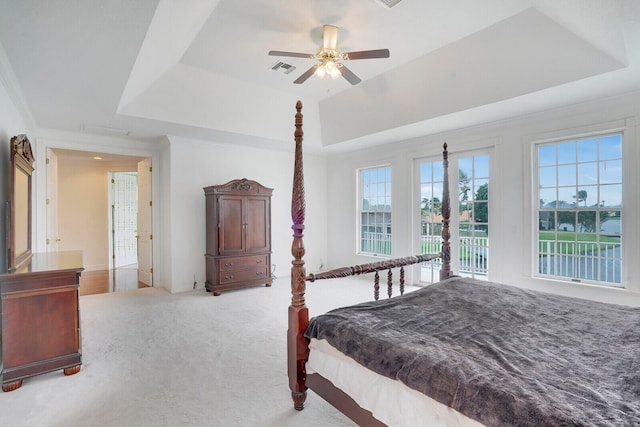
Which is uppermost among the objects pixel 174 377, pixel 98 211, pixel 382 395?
pixel 98 211

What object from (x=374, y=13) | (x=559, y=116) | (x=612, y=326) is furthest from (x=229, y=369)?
(x=559, y=116)

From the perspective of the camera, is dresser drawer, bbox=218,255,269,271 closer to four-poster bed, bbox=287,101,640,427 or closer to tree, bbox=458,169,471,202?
four-poster bed, bbox=287,101,640,427

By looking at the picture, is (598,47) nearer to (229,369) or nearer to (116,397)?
(229,369)

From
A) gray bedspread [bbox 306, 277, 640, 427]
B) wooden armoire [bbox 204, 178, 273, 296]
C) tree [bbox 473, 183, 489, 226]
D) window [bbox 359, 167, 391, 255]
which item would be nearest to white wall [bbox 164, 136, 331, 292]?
wooden armoire [bbox 204, 178, 273, 296]

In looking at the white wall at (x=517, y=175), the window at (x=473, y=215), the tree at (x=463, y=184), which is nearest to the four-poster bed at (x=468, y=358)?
the white wall at (x=517, y=175)

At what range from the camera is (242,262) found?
525 centimetres

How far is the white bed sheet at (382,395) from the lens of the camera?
1287mm

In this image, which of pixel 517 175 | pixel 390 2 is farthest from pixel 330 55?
pixel 517 175

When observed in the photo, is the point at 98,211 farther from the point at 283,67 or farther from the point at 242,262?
the point at 283,67

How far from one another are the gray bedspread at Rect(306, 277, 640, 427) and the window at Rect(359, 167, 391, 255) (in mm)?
3608

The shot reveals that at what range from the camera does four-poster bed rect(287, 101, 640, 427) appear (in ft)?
3.72

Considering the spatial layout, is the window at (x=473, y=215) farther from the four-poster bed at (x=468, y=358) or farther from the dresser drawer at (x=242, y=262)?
the dresser drawer at (x=242, y=262)

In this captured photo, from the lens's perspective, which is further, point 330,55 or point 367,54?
point 330,55

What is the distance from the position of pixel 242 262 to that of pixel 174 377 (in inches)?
110
